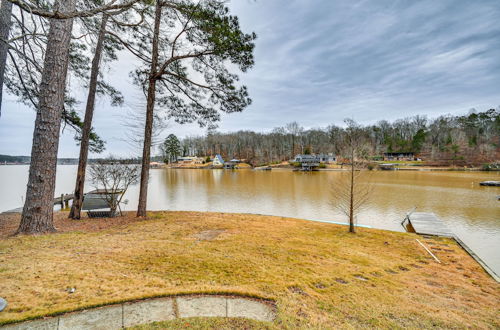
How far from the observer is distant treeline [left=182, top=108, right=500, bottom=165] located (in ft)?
195

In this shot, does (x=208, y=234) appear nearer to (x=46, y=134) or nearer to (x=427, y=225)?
(x=46, y=134)

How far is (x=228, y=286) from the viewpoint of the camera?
3080mm

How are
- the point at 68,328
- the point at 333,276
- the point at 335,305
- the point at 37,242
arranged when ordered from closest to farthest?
1. the point at 68,328
2. the point at 335,305
3. the point at 333,276
4. the point at 37,242

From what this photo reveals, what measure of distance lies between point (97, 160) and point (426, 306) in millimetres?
12612

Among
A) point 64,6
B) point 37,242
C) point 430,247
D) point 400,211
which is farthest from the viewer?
point 400,211

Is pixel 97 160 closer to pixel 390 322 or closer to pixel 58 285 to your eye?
pixel 58 285

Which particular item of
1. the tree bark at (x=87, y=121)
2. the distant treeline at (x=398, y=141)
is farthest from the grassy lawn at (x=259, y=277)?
the distant treeline at (x=398, y=141)

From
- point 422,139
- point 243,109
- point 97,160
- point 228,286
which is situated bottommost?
point 228,286

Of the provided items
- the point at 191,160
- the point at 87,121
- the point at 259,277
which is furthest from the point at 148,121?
the point at 191,160

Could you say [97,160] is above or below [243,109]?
below

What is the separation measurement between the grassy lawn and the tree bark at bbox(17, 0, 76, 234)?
54cm

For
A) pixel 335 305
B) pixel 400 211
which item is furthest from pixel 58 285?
pixel 400 211

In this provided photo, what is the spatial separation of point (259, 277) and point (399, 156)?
273 ft

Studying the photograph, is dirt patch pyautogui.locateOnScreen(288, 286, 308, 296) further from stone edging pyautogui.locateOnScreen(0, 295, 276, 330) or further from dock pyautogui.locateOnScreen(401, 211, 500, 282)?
dock pyautogui.locateOnScreen(401, 211, 500, 282)
